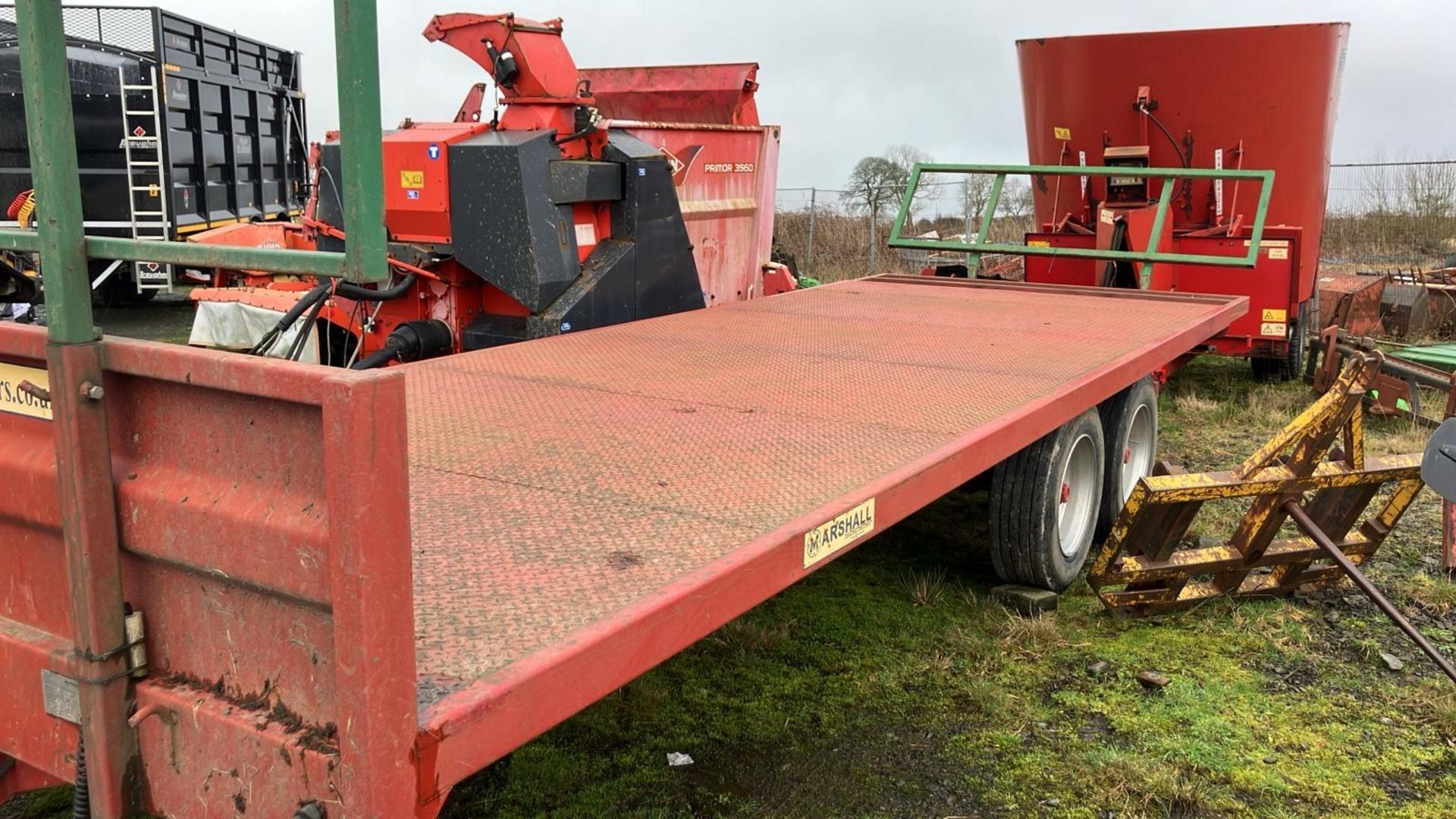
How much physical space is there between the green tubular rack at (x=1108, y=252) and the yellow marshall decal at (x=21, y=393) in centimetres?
571

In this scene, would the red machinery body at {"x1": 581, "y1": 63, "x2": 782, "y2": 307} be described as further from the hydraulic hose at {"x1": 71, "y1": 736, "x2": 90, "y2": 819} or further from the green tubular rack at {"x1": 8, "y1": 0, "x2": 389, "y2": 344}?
the hydraulic hose at {"x1": 71, "y1": 736, "x2": 90, "y2": 819}

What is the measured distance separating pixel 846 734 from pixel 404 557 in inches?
91.8

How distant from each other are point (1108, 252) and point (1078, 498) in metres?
2.46

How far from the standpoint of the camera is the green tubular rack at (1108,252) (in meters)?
6.65

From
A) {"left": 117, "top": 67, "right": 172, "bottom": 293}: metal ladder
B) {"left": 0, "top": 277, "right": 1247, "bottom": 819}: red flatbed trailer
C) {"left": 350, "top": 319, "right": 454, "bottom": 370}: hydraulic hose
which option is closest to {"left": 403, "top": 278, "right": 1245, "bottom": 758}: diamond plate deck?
{"left": 0, "top": 277, "right": 1247, "bottom": 819}: red flatbed trailer

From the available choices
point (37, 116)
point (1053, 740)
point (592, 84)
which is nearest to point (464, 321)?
point (592, 84)

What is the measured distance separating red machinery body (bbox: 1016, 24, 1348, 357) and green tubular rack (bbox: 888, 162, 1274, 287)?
123 cm

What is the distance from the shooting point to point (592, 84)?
889 centimetres

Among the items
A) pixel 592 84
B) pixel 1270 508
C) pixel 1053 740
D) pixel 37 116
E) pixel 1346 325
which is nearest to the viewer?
pixel 37 116

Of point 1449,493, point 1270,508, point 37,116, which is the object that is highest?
point 37,116

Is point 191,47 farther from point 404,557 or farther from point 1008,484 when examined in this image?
point 404,557

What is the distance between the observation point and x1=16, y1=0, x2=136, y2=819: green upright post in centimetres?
180

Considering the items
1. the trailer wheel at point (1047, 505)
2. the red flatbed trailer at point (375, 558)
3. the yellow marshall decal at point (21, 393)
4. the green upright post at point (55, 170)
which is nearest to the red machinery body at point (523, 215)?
the trailer wheel at point (1047, 505)

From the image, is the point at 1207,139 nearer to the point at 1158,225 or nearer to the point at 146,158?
the point at 1158,225
